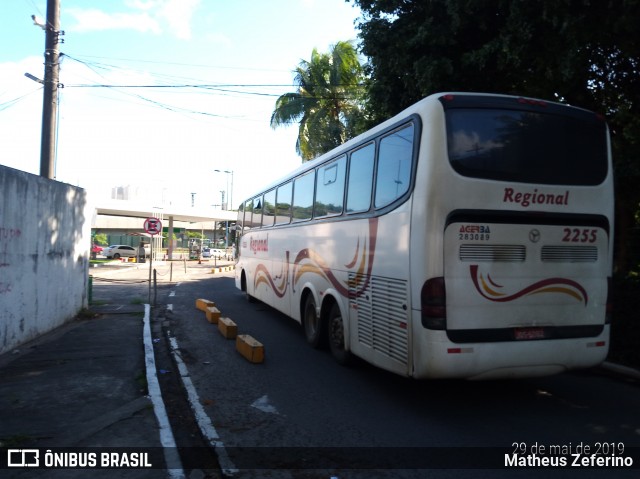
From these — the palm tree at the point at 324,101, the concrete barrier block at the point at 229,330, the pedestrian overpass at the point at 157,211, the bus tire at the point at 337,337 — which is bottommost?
the concrete barrier block at the point at 229,330

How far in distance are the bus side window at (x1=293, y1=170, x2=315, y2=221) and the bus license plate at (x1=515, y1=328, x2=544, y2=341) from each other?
4.74 m

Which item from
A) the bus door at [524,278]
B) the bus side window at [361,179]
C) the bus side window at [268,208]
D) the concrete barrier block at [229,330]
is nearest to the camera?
the bus door at [524,278]

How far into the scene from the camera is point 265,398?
248 inches

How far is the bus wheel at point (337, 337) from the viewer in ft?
25.2

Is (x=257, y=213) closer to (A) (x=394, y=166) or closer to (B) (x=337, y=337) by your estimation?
(B) (x=337, y=337)

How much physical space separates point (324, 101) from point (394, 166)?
58.4 feet

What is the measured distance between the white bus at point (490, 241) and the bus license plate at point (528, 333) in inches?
0.6

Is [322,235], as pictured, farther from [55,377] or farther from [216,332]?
[55,377]

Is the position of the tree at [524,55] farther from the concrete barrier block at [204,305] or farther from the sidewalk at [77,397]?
the sidewalk at [77,397]

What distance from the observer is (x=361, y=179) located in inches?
287

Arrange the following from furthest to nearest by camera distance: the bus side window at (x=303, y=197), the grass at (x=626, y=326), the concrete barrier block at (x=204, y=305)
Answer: the concrete barrier block at (x=204, y=305) → the bus side window at (x=303, y=197) → the grass at (x=626, y=326)

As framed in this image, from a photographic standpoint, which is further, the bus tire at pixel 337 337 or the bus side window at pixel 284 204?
the bus side window at pixel 284 204

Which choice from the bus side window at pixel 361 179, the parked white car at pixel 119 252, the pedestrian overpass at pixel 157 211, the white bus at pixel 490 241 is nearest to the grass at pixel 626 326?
the white bus at pixel 490 241

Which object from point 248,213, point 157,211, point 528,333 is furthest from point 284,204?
point 157,211
